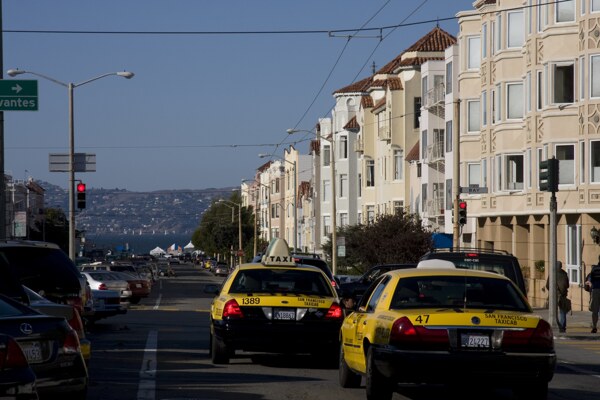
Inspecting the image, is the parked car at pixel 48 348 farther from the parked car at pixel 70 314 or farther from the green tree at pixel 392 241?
the green tree at pixel 392 241

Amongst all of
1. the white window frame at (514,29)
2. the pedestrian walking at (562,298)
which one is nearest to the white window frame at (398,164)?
the white window frame at (514,29)

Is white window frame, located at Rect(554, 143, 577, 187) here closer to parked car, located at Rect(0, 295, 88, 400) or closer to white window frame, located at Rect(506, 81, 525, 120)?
white window frame, located at Rect(506, 81, 525, 120)

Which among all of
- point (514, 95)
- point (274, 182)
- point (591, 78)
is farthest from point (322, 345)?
point (274, 182)

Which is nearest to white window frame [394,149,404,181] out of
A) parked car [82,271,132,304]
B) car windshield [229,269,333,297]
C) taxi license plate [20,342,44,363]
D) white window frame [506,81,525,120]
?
white window frame [506,81,525,120]

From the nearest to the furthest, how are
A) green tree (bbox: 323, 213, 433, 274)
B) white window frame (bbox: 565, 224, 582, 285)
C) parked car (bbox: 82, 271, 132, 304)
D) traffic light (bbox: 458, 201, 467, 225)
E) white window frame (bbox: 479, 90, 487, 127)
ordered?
1. parked car (bbox: 82, 271, 132, 304)
2. white window frame (bbox: 565, 224, 582, 285)
3. traffic light (bbox: 458, 201, 467, 225)
4. white window frame (bbox: 479, 90, 487, 127)
5. green tree (bbox: 323, 213, 433, 274)

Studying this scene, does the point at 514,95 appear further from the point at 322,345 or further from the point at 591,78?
the point at 322,345

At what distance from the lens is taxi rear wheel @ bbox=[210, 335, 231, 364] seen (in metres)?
17.8

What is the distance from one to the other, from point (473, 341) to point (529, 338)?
604 millimetres

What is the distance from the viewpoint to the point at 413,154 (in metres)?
67.5

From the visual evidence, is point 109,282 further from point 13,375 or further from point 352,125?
point 352,125

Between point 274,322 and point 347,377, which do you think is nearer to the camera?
point 347,377

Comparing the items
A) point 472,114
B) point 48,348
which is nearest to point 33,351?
point 48,348

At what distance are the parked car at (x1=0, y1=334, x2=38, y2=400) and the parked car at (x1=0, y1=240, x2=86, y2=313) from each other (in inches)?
340

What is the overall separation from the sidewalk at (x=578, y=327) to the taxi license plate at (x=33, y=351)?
17.8m
